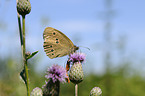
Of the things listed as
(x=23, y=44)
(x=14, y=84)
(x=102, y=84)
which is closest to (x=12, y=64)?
(x=14, y=84)

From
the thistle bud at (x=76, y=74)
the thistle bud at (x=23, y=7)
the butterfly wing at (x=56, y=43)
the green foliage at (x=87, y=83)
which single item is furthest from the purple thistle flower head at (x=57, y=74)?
the green foliage at (x=87, y=83)

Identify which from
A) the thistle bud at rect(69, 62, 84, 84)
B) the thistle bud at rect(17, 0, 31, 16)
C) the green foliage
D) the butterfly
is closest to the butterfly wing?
the butterfly

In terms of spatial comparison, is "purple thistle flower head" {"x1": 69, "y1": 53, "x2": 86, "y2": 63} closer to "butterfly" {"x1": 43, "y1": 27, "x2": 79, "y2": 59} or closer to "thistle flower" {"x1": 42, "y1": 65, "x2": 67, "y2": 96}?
"butterfly" {"x1": 43, "y1": 27, "x2": 79, "y2": 59}

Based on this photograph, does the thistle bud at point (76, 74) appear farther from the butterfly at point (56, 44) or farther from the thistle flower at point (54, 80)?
the butterfly at point (56, 44)

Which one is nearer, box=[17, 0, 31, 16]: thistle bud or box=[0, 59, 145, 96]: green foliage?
box=[17, 0, 31, 16]: thistle bud

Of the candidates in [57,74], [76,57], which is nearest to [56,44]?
[76,57]

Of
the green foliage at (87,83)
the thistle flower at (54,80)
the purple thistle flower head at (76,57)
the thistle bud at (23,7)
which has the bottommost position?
the green foliage at (87,83)

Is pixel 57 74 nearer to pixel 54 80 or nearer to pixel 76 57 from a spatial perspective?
pixel 54 80
